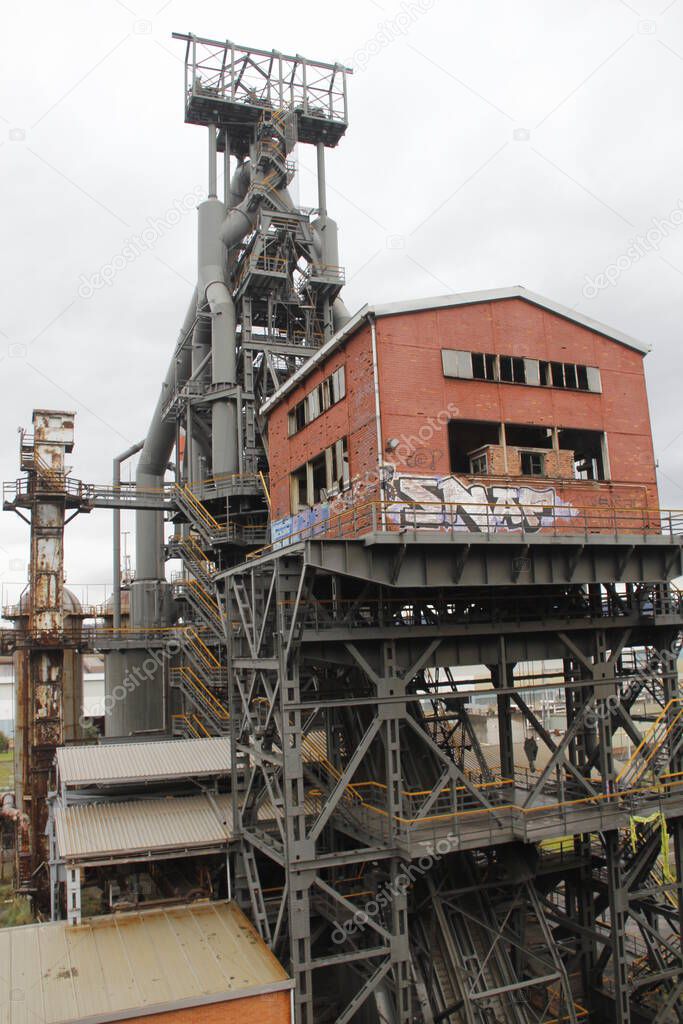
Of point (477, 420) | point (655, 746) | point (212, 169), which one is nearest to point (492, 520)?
point (477, 420)

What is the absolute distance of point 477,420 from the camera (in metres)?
20.3

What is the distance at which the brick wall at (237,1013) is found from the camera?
15.7 metres

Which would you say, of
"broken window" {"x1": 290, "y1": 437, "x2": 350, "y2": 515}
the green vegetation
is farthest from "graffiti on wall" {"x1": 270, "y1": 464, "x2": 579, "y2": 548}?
the green vegetation

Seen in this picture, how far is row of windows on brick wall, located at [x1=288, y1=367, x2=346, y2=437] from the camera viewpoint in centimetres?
2131

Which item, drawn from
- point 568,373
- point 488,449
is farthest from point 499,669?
point 568,373

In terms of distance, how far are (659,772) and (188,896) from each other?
1314 centimetres

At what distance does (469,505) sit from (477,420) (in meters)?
2.39

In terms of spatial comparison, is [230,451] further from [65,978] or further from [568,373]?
[65,978]

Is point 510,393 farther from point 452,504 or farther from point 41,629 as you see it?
point 41,629

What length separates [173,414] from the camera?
41.3m

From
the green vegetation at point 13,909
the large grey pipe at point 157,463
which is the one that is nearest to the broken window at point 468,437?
the green vegetation at point 13,909

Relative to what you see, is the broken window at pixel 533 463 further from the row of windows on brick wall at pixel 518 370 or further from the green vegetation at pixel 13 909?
the green vegetation at pixel 13 909

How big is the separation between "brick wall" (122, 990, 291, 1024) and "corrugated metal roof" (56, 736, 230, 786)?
7.12 meters

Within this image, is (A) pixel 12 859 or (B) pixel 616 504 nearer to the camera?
(B) pixel 616 504
